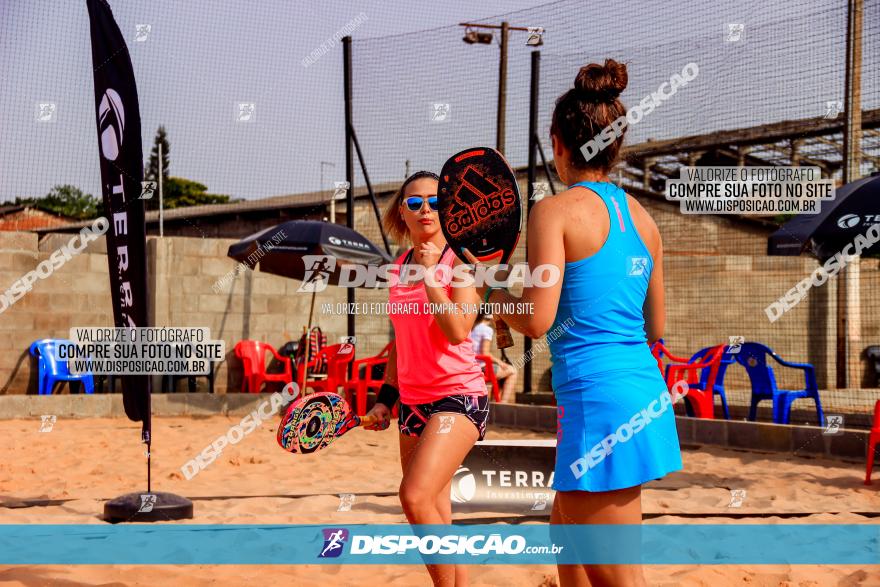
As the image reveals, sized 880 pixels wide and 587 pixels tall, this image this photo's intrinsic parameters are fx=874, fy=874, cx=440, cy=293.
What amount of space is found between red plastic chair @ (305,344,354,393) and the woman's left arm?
8.09 metres

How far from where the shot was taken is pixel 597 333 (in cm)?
189

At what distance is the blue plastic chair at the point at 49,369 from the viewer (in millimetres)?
9938

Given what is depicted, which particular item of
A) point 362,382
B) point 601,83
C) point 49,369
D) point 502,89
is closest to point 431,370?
point 601,83

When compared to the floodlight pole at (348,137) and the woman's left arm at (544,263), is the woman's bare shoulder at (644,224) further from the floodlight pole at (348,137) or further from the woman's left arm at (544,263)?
the floodlight pole at (348,137)

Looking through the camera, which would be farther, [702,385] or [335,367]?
[335,367]

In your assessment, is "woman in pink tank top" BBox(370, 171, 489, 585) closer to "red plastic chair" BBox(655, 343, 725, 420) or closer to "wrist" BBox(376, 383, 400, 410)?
"wrist" BBox(376, 383, 400, 410)

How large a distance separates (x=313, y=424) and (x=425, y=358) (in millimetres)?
572

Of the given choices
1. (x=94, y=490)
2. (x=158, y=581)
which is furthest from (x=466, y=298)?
(x=94, y=490)

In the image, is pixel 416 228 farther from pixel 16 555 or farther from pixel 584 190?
pixel 16 555

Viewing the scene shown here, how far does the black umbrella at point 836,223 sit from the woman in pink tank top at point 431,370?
459cm

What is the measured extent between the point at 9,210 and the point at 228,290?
10.4 feet

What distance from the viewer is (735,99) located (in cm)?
903

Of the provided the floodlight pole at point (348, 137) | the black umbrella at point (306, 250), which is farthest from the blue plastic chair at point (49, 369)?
the floodlight pole at point (348, 137)

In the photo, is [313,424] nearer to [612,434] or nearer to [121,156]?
[612,434]
